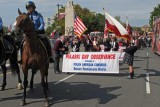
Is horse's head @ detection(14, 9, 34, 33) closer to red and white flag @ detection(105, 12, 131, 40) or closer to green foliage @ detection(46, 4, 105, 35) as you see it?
red and white flag @ detection(105, 12, 131, 40)

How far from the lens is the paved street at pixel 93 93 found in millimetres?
9316

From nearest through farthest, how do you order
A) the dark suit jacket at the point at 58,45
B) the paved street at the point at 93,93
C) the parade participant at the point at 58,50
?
the paved street at the point at 93,93
the parade participant at the point at 58,50
the dark suit jacket at the point at 58,45

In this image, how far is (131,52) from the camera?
15.1m

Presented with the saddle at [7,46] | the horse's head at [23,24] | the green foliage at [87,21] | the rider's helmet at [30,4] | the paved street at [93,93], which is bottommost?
the paved street at [93,93]

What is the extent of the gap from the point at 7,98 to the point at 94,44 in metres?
13.9

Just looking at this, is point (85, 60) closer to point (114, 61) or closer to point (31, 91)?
point (114, 61)

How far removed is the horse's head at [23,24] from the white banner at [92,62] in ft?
24.7

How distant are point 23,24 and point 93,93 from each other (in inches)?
137

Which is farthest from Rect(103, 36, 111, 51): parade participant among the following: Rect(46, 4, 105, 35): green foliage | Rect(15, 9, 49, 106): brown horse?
Rect(46, 4, 105, 35): green foliage

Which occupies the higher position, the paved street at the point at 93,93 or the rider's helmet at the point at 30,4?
the rider's helmet at the point at 30,4

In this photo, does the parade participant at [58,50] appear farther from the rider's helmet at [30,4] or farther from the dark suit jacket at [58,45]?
the rider's helmet at [30,4]

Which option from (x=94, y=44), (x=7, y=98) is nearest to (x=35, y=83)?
(x=7, y=98)

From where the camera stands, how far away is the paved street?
30.6 ft

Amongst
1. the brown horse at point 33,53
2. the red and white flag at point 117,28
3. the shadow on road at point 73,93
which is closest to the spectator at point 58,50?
the red and white flag at point 117,28
